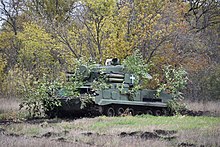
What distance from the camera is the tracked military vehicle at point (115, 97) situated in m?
18.4

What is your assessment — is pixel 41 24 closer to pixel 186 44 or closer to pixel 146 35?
pixel 146 35

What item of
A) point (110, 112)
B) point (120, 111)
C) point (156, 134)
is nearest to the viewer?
point (156, 134)

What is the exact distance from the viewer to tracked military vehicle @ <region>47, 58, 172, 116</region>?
18.4 m

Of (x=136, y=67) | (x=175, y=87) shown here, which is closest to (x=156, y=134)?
(x=136, y=67)

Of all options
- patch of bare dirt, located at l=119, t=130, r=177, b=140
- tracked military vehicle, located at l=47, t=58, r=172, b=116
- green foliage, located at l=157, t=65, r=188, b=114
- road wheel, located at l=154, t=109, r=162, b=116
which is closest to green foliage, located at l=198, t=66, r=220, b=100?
green foliage, located at l=157, t=65, r=188, b=114

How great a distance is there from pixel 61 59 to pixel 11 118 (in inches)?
449

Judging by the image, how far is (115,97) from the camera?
19141 mm

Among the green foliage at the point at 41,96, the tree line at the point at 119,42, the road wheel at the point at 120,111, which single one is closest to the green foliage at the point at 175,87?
the road wheel at the point at 120,111

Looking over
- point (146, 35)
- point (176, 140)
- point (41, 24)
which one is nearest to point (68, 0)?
point (41, 24)

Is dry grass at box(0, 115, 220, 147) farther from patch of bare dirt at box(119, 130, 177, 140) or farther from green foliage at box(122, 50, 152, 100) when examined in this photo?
green foliage at box(122, 50, 152, 100)

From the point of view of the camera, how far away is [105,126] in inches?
559

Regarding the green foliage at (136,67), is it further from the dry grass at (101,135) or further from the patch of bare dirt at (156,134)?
the patch of bare dirt at (156,134)

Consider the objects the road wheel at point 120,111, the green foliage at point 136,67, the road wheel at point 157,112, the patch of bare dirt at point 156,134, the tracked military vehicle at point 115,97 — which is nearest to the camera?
the patch of bare dirt at point 156,134

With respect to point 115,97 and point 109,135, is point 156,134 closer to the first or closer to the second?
point 109,135
